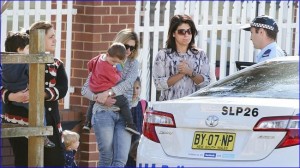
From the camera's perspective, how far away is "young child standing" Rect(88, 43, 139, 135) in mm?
8938

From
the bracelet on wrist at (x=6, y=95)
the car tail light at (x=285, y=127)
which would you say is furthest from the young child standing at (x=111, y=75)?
the car tail light at (x=285, y=127)

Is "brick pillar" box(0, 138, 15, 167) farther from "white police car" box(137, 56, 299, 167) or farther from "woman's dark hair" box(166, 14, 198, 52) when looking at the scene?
"white police car" box(137, 56, 299, 167)

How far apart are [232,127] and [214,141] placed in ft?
0.63

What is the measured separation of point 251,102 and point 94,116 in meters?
2.82

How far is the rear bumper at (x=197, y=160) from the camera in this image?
6438 mm

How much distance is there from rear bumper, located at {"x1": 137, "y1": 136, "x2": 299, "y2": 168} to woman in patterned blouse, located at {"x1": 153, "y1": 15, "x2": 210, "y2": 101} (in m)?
1.68

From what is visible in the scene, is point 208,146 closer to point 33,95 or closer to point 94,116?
point 33,95

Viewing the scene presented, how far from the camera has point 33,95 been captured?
712 cm

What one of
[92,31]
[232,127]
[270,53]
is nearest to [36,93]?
[232,127]

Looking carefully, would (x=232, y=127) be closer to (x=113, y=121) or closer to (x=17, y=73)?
(x=17, y=73)

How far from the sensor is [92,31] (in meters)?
10.6

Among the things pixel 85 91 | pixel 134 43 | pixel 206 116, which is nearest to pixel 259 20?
pixel 134 43

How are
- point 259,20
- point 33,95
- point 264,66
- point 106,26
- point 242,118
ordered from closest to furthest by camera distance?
point 242,118 → point 33,95 → point 264,66 → point 259,20 → point 106,26

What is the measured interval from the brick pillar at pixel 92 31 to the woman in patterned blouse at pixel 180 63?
5.23 feet
